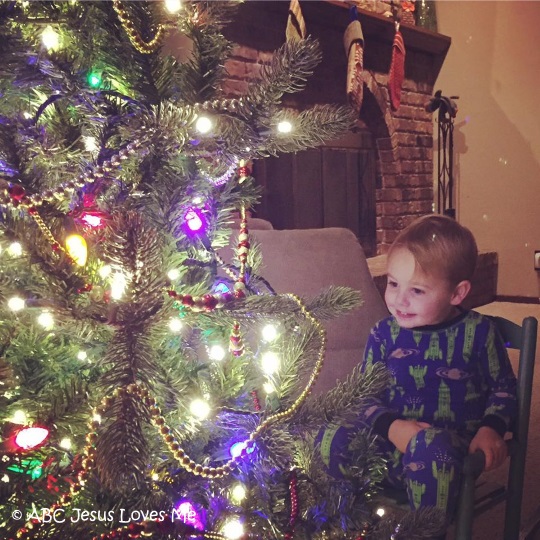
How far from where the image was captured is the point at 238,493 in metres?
0.88

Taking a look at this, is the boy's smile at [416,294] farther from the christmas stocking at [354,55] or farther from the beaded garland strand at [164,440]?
the christmas stocking at [354,55]

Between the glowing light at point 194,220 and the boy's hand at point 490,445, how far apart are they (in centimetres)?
57

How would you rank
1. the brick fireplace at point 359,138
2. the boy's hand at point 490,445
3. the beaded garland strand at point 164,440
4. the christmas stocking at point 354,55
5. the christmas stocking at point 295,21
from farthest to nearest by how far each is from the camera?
the christmas stocking at point 354,55, the brick fireplace at point 359,138, the christmas stocking at point 295,21, the boy's hand at point 490,445, the beaded garland strand at point 164,440

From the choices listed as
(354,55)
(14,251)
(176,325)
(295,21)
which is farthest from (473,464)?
(354,55)

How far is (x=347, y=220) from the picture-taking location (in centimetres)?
395

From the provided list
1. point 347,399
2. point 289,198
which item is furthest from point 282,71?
point 289,198

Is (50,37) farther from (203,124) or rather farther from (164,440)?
(164,440)

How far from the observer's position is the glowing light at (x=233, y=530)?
32.9 inches

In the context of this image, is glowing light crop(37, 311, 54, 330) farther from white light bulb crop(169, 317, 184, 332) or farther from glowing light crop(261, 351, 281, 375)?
glowing light crop(261, 351, 281, 375)

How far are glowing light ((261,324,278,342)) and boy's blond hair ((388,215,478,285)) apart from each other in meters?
0.35

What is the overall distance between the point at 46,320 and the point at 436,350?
72 cm

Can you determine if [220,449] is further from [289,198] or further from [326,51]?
[326,51]

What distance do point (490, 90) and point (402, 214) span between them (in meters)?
1.34

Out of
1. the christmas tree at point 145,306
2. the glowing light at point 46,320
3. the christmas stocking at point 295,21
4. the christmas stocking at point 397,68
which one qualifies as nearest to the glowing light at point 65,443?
the christmas tree at point 145,306
